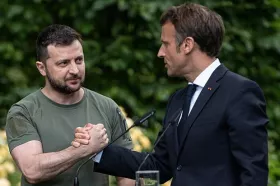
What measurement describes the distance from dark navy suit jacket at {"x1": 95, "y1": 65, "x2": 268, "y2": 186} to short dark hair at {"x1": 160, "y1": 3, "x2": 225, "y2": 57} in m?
0.13

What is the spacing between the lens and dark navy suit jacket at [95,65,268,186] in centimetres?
376

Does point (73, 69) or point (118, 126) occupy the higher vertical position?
point (73, 69)

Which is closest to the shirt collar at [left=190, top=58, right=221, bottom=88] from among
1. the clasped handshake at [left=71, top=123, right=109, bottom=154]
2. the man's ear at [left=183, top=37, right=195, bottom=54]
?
the man's ear at [left=183, top=37, right=195, bottom=54]

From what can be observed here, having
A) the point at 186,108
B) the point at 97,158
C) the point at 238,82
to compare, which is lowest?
the point at 97,158

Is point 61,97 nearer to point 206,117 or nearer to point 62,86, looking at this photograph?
point 62,86

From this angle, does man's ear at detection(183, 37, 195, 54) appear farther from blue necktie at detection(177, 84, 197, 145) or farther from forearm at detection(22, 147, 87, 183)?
forearm at detection(22, 147, 87, 183)

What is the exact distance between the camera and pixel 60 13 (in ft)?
26.4

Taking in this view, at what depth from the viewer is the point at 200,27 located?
407 cm

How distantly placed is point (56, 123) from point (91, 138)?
24 centimetres

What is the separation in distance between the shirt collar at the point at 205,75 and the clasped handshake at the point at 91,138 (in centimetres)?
52

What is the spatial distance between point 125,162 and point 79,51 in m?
0.62

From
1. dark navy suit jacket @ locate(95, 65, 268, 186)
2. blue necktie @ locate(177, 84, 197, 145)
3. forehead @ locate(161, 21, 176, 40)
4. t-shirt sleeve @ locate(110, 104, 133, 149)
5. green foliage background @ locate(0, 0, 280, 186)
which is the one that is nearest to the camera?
dark navy suit jacket @ locate(95, 65, 268, 186)

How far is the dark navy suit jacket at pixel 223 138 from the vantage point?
3.76 m

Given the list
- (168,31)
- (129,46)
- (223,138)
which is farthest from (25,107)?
(129,46)
